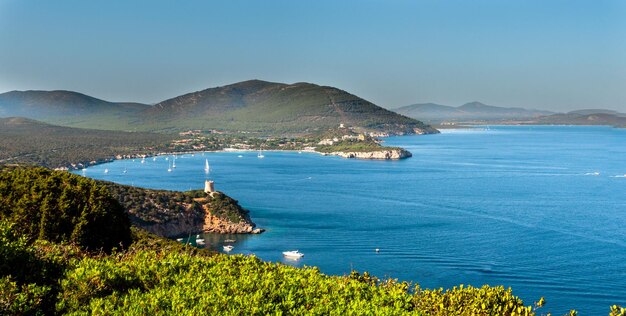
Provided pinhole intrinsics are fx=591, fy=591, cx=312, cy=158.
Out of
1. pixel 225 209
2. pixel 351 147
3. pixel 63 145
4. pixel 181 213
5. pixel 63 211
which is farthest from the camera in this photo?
pixel 351 147

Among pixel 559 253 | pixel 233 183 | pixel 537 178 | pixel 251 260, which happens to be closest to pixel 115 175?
pixel 233 183

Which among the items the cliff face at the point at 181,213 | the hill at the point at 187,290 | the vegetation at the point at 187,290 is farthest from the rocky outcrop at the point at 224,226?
the vegetation at the point at 187,290

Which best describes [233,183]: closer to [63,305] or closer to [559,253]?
[559,253]

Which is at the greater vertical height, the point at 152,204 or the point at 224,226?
the point at 152,204

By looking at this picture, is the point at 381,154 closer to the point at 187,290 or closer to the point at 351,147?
the point at 351,147

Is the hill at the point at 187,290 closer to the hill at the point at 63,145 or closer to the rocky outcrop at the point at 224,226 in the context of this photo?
the rocky outcrop at the point at 224,226

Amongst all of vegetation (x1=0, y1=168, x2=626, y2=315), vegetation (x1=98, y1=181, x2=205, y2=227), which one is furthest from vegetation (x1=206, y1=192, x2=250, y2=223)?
vegetation (x1=0, y1=168, x2=626, y2=315)

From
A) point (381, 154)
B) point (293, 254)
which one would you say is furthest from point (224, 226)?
point (381, 154)
